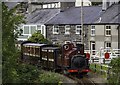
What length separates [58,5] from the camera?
52.5 metres

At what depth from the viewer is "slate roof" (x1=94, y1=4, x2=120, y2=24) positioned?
41500 mm

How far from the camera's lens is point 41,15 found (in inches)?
2013

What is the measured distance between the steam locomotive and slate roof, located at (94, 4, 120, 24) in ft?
41.0

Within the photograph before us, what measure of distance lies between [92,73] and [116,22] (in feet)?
48.3

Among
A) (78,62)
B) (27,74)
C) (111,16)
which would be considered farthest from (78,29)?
(27,74)

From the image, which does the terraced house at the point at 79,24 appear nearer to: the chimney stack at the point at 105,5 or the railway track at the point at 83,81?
the chimney stack at the point at 105,5

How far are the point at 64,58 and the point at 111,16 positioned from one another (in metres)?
17.1

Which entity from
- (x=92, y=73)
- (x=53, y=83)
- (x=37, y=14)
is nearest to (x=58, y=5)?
(x=37, y=14)

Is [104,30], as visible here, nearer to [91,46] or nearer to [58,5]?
[91,46]

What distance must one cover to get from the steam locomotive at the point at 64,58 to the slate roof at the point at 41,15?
61.8ft

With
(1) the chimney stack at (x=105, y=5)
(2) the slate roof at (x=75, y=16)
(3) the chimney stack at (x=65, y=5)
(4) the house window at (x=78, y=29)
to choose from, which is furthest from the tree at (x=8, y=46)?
(3) the chimney stack at (x=65, y=5)

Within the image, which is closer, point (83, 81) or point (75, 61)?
point (83, 81)

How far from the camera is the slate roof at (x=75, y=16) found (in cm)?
4428

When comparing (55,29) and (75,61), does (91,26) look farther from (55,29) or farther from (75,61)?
(75,61)
